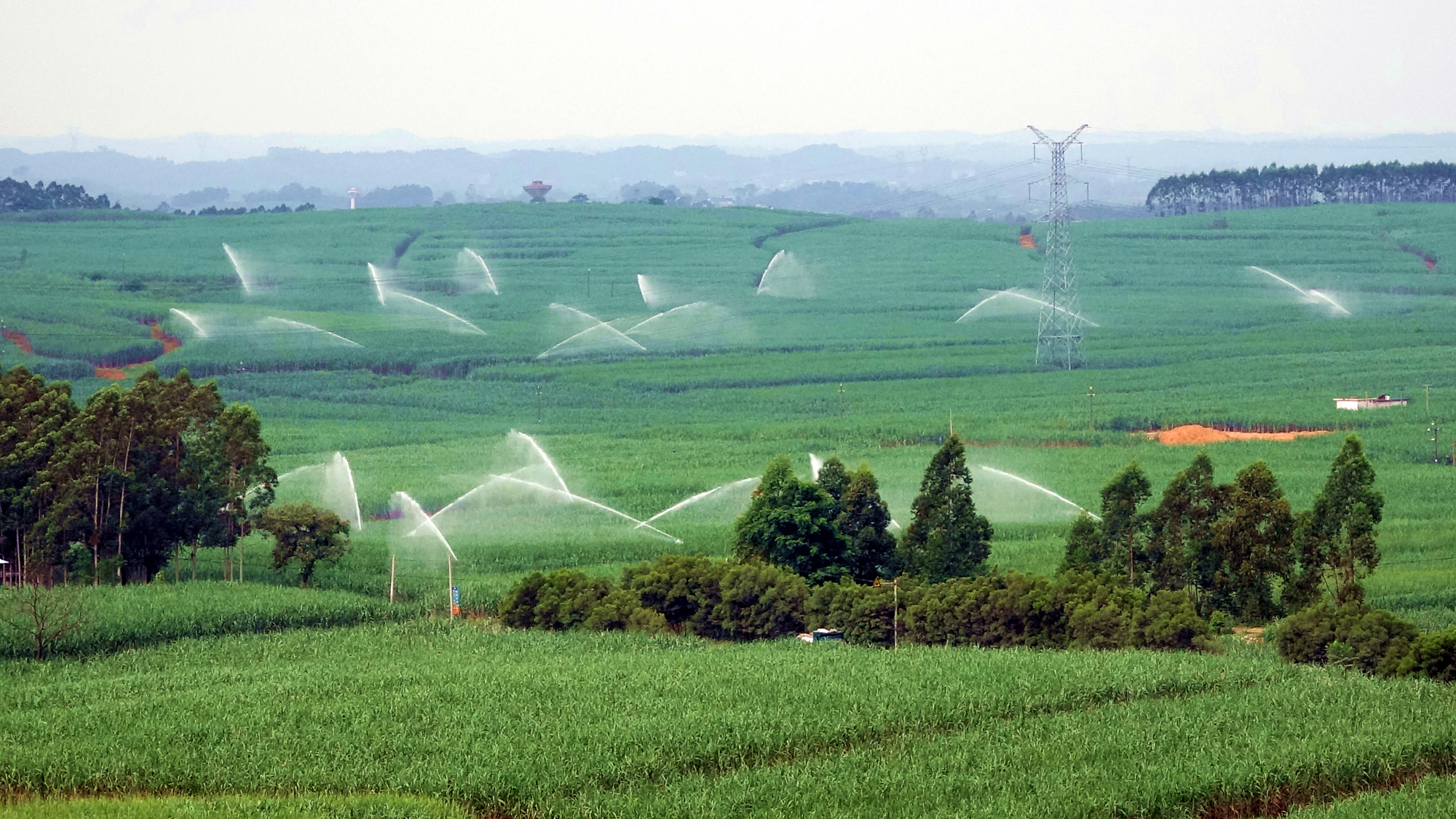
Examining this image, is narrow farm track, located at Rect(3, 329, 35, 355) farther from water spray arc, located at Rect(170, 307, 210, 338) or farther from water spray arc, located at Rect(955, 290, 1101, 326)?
water spray arc, located at Rect(955, 290, 1101, 326)

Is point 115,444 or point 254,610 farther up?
point 115,444

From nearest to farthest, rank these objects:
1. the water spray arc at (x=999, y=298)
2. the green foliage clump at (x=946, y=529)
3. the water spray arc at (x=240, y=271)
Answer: the green foliage clump at (x=946, y=529) < the water spray arc at (x=999, y=298) < the water spray arc at (x=240, y=271)

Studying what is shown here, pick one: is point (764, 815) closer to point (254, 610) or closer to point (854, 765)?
point (854, 765)

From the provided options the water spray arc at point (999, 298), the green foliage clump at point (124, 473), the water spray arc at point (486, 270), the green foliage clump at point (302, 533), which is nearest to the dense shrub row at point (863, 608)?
the green foliage clump at point (302, 533)

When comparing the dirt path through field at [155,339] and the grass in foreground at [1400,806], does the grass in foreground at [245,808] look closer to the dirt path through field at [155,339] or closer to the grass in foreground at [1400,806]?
the grass in foreground at [1400,806]

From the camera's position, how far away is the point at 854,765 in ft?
101

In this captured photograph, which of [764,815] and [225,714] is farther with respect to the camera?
[225,714]

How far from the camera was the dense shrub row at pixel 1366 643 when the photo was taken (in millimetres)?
38750

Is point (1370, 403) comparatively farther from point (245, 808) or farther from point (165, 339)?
point (165, 339)

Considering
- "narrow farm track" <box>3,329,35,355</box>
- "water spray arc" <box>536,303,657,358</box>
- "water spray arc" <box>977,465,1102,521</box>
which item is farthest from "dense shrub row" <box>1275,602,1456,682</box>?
"narrow farm track" <box>3,329,35,355</box>

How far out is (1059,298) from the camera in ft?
538

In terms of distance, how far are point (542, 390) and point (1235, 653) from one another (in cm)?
8750

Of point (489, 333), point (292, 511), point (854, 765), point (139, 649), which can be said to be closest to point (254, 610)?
point (139, 649)

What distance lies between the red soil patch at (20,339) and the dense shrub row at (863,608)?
9805cm
